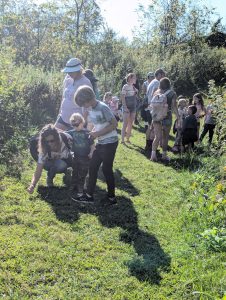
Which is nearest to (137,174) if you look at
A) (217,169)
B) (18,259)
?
(217,169)

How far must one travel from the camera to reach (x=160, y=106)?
811cm

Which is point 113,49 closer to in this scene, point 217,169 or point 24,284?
point 217,169

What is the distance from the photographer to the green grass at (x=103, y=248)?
3586 mm

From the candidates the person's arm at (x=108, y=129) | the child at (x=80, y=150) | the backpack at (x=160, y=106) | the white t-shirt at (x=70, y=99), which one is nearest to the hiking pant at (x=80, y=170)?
the child at (x=80, y=150)

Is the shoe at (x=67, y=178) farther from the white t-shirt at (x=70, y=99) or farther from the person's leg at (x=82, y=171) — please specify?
the white t-shirt at (x=70, y=99)

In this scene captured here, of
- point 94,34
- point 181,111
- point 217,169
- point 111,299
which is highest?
point 94,34

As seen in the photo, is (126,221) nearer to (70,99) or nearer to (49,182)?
(49,182)

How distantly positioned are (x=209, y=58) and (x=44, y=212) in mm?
21093

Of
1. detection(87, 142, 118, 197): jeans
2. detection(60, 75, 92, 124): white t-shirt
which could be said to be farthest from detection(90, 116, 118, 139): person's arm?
detection(60, 75, 92, 124): white t-shirt

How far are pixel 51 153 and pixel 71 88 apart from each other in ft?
4.23

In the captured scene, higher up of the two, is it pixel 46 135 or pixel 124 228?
pixel 46 135

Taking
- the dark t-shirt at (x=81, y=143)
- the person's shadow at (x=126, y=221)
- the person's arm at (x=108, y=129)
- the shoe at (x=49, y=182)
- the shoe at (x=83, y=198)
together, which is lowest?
the person's shadow at (x=126, y=221)

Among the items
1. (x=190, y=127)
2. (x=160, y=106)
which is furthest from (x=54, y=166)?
(x=190, y=127)

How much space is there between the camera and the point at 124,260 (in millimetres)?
4121
